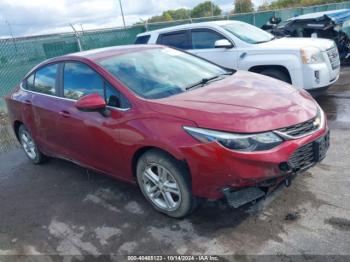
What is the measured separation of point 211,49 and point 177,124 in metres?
4.79

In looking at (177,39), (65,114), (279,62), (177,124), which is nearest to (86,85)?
(65,114)

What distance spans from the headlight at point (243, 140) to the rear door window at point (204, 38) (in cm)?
483

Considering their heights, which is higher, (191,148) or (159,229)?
(191,148)

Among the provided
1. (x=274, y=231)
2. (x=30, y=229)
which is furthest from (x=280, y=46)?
(x=30, y=229)

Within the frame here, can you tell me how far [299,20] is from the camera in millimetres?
10297

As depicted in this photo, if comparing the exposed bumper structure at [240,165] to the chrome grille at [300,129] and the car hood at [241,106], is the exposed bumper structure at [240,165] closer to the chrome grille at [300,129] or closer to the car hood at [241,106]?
the chrome grille at [300,129]

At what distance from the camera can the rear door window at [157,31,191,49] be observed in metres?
7.86

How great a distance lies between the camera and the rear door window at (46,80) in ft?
15.0

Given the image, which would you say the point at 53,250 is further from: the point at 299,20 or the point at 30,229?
the point at 299,20

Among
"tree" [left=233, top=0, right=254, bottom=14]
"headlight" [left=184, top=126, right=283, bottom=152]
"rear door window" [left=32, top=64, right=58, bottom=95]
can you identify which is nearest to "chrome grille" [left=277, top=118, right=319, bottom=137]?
"headlight" [left=184, top=126, right=283, bottom=152]

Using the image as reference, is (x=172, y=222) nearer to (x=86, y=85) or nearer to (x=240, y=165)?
(x=240, y=165)

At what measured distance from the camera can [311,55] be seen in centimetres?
615

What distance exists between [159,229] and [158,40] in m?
5.74

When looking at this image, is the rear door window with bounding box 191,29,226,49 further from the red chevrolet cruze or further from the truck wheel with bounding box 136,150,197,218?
the truck wheel with bounding box 136,150,197,218
